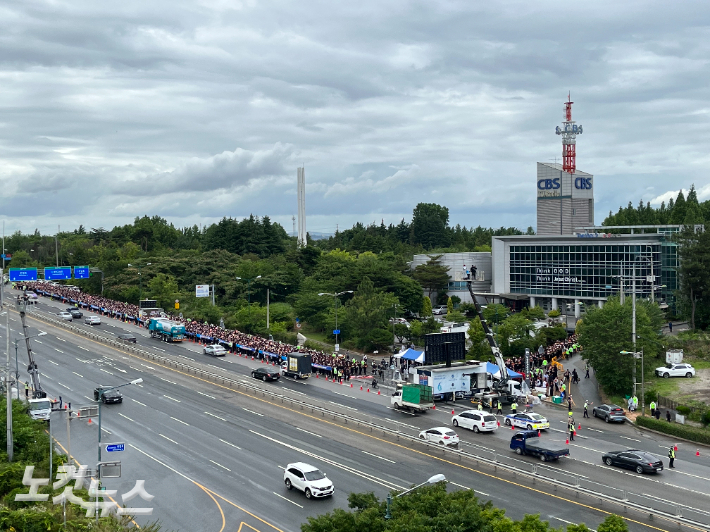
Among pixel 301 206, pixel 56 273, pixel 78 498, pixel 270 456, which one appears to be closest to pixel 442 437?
pixel 270 456

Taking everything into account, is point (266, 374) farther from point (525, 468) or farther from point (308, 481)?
point (525, 468)

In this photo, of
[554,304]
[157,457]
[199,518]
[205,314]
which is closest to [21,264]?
[205,314]

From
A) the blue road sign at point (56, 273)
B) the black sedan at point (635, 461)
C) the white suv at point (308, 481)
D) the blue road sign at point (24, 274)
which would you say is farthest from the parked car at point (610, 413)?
the blue road sign at point (24, 274)

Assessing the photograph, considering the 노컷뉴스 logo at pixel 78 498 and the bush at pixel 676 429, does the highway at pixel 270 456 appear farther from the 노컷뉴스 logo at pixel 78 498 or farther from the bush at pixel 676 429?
the bush at pixel 676 429

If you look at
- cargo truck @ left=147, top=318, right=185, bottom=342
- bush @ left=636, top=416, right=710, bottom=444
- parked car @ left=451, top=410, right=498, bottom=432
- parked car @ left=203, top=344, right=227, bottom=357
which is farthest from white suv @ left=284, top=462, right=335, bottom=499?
cargo truck @ left=147, top=318, right=185, bottom=342

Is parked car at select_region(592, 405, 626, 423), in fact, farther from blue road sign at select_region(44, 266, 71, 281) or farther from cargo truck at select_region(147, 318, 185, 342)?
blue road sign at select_region(44, 266, 71, 281)
